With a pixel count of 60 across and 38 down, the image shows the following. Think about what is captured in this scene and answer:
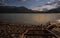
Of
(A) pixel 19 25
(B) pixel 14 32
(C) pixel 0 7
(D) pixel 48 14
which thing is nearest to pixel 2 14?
(C) pixel 0 7

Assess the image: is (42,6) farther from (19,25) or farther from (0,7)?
(0,7)

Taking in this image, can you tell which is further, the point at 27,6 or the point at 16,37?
the point at 27,6

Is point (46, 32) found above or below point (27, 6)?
below

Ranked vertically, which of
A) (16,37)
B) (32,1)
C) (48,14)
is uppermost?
(32,1)

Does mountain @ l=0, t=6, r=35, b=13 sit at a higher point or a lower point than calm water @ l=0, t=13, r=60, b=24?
higher

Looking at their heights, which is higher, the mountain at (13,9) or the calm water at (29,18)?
the mountain at (13,9)

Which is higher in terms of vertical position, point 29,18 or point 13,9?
point 13,9

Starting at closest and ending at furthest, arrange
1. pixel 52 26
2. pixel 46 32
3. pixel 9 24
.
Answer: pixel 46 32, pixel 52 26, pixel 9 24

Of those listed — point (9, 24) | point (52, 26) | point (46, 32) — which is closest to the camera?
point (46, 32)
